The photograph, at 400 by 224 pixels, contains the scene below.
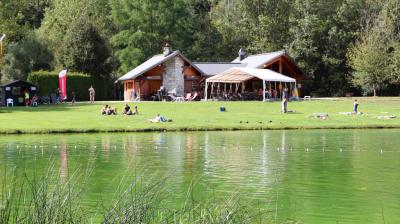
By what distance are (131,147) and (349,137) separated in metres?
11.7

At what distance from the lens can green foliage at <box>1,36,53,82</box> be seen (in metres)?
78.4

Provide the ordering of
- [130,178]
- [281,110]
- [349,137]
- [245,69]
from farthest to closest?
[245,69]
[281,110]
[349,137]
[130,178]

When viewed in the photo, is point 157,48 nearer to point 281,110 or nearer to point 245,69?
point 245,69

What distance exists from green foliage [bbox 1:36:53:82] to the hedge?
6.42 metres

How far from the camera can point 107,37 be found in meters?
87.6

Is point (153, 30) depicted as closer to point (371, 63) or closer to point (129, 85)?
point (129, 85)

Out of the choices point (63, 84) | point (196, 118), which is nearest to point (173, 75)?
point (63, 84)

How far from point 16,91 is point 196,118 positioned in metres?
21.4

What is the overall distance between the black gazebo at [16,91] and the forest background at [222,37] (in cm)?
1477

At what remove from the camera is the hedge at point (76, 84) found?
72.0 metres

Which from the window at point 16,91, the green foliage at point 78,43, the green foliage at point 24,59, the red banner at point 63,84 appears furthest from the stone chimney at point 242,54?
the window at point 16,91

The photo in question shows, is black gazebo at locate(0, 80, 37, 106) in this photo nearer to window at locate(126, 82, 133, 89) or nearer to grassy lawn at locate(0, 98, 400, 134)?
grassy lawn at locate(0, 98, 400, 134)

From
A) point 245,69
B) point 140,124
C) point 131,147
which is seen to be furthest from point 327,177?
point 245,69

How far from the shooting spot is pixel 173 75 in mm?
74250
